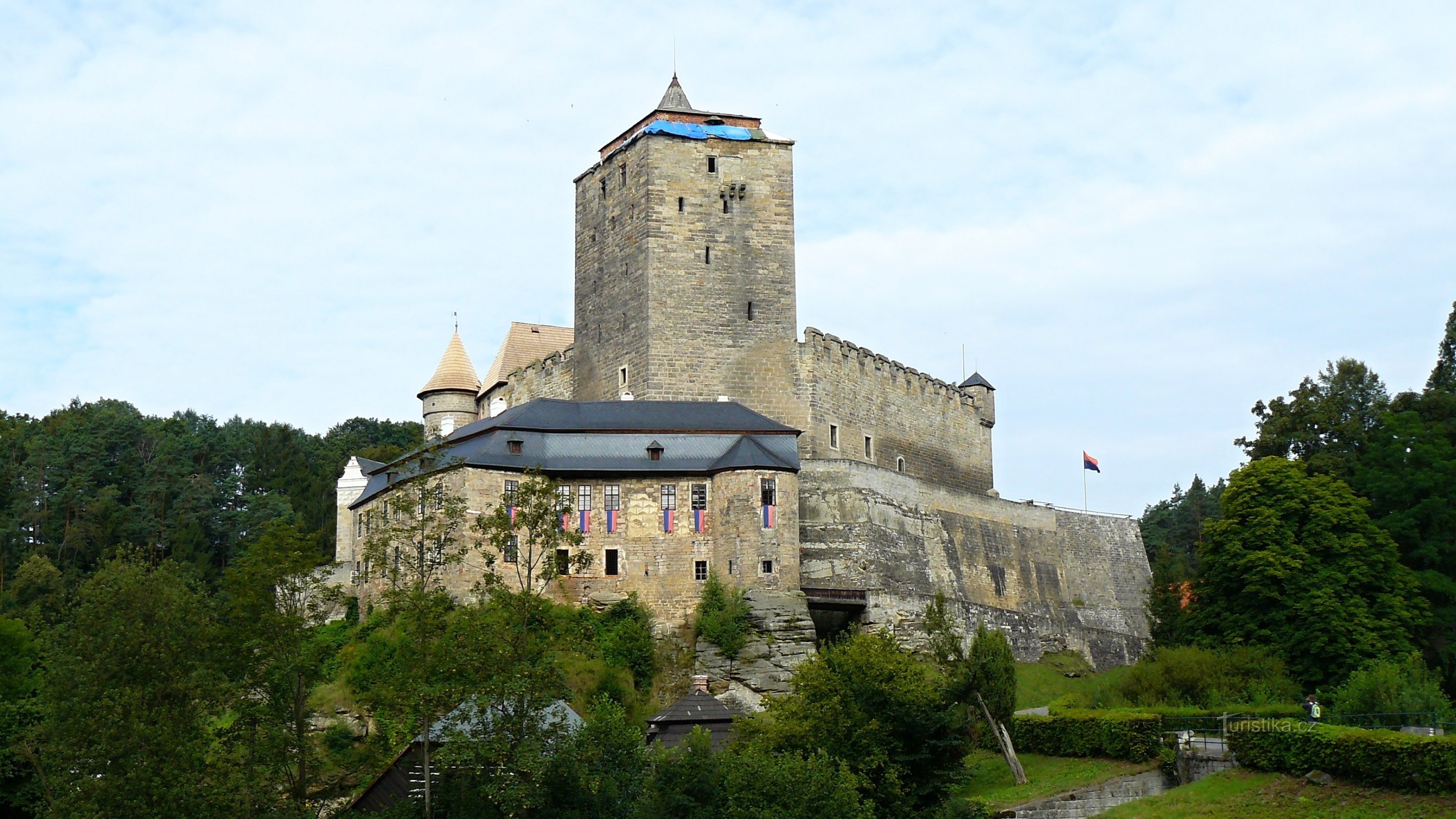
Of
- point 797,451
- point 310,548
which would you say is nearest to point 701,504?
point 797,451

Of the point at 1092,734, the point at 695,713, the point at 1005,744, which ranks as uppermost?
the point at 695,713

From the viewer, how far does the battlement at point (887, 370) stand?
60.3 meters

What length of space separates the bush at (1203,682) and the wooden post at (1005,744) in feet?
11.7

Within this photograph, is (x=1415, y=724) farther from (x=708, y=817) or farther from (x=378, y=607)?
(x=378, y=607)

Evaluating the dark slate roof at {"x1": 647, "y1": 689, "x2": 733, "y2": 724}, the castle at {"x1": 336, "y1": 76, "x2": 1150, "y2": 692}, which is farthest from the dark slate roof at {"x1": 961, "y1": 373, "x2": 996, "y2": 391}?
the dark slate roof at {"x1": 647, "y1": 689, "x2": 733, "y2": 724}

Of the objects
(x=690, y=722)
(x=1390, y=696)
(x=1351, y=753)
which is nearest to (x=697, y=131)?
(x=690, y=722)

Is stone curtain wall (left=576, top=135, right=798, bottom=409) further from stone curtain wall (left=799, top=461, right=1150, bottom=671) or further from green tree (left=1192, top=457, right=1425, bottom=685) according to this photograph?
green tree (left=1192, top=457, right=1425, bottom=685)

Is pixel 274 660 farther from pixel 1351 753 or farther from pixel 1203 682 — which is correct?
pixel 1203 682

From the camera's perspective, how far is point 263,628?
112 feet

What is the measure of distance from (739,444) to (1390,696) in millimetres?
20251

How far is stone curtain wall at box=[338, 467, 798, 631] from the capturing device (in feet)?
164

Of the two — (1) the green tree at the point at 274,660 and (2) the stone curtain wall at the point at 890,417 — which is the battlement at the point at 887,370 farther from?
(1) the green tree at the point at 274,660

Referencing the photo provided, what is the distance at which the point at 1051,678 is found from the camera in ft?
188

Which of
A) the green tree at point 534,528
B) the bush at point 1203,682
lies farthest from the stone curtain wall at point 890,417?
the green tree at point 534,528
